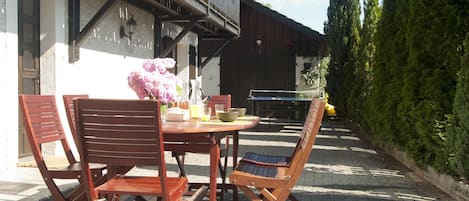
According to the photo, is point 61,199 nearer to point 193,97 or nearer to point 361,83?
point 193,97

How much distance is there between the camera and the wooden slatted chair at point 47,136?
113 inches

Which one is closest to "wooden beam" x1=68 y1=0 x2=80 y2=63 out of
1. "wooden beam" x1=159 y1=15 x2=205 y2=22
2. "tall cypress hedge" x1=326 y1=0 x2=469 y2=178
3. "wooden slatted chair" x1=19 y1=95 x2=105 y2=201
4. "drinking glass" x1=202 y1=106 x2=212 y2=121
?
"wooden slatted chair" x1=19 y1=95 x2=105 y2=201

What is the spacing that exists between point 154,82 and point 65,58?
3.13m

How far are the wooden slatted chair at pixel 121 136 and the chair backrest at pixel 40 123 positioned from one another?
71cm

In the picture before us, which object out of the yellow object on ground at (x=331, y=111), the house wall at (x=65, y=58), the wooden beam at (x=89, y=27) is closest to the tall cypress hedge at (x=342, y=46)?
the yellow object on ground at (x=331, y=111)

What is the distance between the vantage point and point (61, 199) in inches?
113

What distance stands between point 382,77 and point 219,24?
14.3 feet

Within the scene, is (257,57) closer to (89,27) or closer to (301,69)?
(301,69)

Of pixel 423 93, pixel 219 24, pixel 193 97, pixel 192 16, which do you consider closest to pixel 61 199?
pixel 193 97

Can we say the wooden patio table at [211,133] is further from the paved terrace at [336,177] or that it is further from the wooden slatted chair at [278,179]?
the paved terrace at [336,177]

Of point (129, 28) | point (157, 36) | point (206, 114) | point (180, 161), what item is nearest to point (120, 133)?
point (206, 114)

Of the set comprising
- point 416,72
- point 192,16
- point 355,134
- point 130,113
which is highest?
point 192,16

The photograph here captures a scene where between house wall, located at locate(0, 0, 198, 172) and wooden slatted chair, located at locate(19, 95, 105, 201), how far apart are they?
74 cm

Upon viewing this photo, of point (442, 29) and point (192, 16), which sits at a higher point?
point (192, 16)
